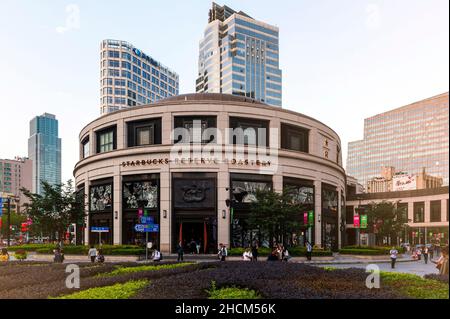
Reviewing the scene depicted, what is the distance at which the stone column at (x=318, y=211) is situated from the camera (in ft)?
153

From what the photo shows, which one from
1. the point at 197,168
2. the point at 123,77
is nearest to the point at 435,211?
the point at 197,168

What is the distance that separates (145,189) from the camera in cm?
4238

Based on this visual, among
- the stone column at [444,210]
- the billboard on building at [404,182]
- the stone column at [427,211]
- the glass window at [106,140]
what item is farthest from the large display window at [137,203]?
the stone column at [444,210]

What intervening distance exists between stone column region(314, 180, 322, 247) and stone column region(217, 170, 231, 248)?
1215 centimetres

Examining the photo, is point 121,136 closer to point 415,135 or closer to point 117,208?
point 117,208

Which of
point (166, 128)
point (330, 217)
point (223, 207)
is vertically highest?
point (166, 128)

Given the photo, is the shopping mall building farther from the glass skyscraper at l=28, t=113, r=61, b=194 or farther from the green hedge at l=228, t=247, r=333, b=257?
the glass skyscraper at l=28, t=113, r=61, b=194

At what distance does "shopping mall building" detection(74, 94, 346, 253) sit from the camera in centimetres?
4091

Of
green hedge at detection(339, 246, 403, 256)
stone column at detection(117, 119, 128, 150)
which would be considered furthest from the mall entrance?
green hedge at detection(339, 246, 403, 256)

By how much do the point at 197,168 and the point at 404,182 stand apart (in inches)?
1399

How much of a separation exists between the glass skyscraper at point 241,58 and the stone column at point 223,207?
10007 cm

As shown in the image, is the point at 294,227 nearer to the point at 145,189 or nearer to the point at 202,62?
the point at 145,189

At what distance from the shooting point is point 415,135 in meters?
4.36

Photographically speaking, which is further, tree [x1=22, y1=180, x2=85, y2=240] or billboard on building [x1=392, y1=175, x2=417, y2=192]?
tree [x1=22, y1=180, x2=85, y2=240]
